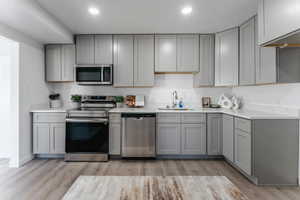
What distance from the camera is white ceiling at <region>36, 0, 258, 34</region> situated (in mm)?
2541

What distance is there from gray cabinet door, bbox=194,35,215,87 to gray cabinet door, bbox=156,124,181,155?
1186mm

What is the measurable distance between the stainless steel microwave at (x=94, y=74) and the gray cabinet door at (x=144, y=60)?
0.52m

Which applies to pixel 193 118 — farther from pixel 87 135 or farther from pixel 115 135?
pixel 87 135

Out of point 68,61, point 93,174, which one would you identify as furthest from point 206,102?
point 68,61

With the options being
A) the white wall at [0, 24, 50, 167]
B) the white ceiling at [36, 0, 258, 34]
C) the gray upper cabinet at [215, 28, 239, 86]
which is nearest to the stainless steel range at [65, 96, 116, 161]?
the white wall at [0, 24, 50, 167]

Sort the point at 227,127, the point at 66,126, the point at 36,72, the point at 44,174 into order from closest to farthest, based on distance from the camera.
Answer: the point at 44,174 < the point at 227,127 < the point at 66,126 < the point at 36,72

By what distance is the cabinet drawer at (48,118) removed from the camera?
3477 mm

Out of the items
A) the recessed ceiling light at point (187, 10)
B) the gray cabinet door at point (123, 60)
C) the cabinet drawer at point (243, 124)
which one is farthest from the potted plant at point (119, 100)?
the cabinet drawer at point (243, 124)

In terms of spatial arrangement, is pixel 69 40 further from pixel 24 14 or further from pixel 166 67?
pixel 166 67

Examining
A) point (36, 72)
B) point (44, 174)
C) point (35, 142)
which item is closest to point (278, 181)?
point (44, 174)

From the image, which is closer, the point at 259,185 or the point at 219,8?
the point at 259,185

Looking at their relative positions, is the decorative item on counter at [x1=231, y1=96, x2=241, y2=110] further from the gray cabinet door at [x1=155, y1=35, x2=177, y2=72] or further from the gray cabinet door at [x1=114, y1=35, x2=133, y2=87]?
the gray cabinet door at [x1=114, y1=35, x2=133, y2=87]

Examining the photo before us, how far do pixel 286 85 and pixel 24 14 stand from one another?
3.65m

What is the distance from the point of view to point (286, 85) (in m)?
2.62
